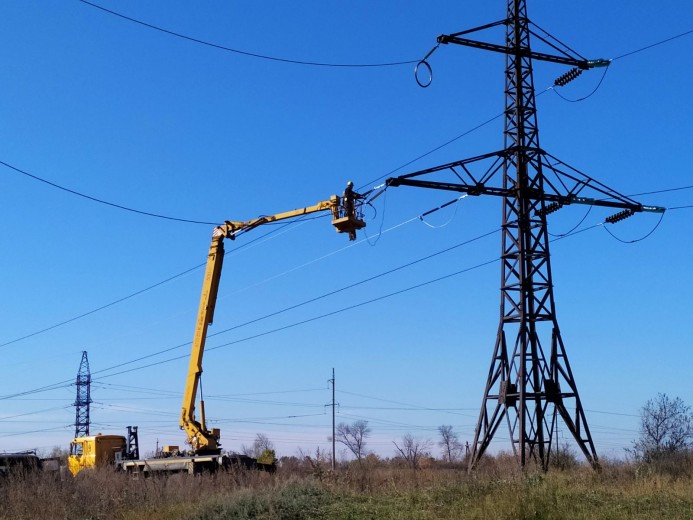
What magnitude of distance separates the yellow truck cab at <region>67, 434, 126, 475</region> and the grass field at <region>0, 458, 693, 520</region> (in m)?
13.9

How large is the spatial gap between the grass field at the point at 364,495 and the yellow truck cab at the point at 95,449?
45.5 ft

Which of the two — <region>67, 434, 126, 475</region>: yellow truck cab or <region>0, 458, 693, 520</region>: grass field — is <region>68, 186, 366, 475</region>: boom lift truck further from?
<region>0, 458, 693, 520</region>: grass field

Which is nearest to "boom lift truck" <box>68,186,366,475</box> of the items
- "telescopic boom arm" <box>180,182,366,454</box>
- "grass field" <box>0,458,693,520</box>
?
"telescopic boom arm" <box>180,182,366,454</box>

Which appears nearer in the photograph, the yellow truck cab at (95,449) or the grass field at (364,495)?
the grass field at (364,495)

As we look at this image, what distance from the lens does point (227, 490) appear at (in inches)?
1016

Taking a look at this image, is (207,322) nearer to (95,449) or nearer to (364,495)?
(95,449)

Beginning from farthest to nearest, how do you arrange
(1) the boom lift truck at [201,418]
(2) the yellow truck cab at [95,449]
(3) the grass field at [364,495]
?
1. (2) the yellow truck cab at [95,449]
2. (1) the boom lift truck at [201,418]
3. (3) the grass field at [364,495]

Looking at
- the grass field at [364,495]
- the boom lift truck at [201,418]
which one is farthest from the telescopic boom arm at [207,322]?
the grass field at [364,495]

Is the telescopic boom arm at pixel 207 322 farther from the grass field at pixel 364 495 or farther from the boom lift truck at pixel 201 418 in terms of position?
the grass field at pixel 364 495

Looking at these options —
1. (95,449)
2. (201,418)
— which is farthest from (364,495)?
(95,449)

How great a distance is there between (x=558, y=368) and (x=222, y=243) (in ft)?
53.5

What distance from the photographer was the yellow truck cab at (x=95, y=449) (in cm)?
4181

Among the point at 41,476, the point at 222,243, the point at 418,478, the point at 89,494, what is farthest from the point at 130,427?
the point at 418,478

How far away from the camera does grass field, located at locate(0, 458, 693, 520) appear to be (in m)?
19.7
